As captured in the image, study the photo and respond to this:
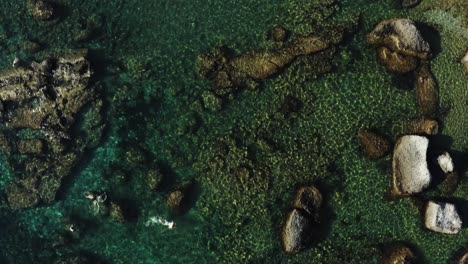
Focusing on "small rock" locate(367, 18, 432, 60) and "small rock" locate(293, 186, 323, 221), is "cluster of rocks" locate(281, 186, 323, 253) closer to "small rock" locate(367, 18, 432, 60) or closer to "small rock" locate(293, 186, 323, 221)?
"small rock" locate(293, 186, 323, 221)

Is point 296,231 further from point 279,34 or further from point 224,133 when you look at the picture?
point 279,34

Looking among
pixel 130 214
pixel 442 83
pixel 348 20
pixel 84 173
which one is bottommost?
pixel 130 214

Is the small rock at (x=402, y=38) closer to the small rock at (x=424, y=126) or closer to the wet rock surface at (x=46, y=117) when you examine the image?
the small rock at (x=424, y=126)

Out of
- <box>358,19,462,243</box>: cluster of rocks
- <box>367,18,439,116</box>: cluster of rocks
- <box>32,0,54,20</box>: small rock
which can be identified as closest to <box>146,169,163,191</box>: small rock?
<box>32,0,54,20</box>: small rock

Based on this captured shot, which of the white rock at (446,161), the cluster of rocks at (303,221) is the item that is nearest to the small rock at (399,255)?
the cluster of rocks at (303,221)

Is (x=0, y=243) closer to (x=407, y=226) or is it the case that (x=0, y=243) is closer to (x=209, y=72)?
(x=209, y=72)

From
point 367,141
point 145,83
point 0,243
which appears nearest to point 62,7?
point 145,83
